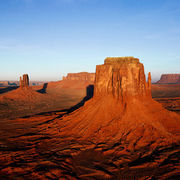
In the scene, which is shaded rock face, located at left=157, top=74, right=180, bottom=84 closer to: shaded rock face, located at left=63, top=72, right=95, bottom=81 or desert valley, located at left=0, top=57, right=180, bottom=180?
shaded rock face, located at left=63, top=72, right=95, bottom=81

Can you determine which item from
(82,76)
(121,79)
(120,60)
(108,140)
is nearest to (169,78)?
(82,76)

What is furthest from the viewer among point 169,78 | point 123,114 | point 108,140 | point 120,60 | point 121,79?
point 169,78

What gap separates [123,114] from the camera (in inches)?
543

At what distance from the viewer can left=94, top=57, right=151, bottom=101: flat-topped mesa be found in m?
14.0

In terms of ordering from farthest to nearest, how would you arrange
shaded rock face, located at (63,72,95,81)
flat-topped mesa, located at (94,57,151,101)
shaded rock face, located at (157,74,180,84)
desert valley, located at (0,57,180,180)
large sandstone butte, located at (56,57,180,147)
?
shaded rock face, located at (157,74,180,84), shaded rock face, located at (63,72,95,81), flat-topped mesa, located at (94,57,151,101), large sandstone butte, located at (56,57,180,147), desert valley, located at (0,57,180,180)

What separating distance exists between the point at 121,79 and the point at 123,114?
3634mm

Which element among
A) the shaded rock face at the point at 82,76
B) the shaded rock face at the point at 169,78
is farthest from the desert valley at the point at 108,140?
the shaded rock face at the point at 169,78

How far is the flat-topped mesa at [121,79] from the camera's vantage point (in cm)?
1398

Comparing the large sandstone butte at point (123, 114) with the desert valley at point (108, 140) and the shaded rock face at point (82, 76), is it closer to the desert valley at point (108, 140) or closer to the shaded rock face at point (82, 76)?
the desert valley at point (108, 140)

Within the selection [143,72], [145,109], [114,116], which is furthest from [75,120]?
[143,72]

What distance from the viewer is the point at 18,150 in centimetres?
1068

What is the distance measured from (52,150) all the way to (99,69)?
384 inches

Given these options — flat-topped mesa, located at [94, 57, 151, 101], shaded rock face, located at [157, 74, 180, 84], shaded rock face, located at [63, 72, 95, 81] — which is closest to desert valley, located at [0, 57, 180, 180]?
flat-topped mesa, located at [94, 57, 151, 101]

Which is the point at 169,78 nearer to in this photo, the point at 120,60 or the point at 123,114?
the point at 120,60
